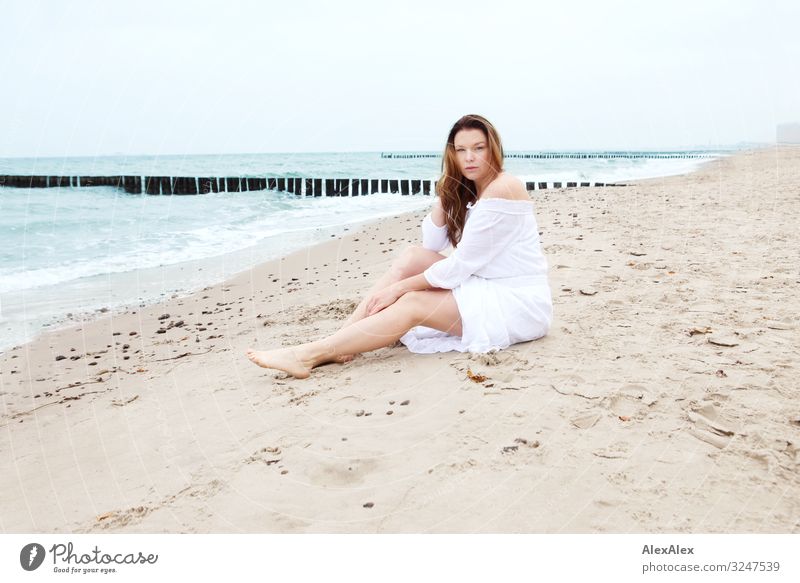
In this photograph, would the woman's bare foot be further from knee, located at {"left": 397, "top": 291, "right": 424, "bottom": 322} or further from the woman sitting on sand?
knee, located at {"left": 397, "top": 291, "right": 424, "bottom": 322}

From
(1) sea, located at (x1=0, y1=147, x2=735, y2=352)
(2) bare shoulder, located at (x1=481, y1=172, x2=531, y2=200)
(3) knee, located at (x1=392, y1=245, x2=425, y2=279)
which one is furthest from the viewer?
(1) sea, located at (x1=0, y1=147, x2=735, y2=352)

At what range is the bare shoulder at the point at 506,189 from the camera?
318 centimetres

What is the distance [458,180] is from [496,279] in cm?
58

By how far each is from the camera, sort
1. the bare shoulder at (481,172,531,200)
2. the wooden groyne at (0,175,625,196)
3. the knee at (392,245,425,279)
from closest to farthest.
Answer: the bare shoulder at (481,172,531,200) → the knee at (392,245,425,279) → the wooden groyne at (0,175,625,196)

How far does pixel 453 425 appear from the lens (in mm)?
2521

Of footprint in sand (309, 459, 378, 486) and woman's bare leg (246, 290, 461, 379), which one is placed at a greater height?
woman's bare leg (246, 290, 461, 379)

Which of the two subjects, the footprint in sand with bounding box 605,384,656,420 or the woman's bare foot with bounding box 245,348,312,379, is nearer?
the footprint in sand with bounding box 605,384,656,420

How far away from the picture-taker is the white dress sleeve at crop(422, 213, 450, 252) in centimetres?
366

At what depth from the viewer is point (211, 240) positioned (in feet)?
32.7

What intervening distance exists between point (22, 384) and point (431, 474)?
3305 mm
